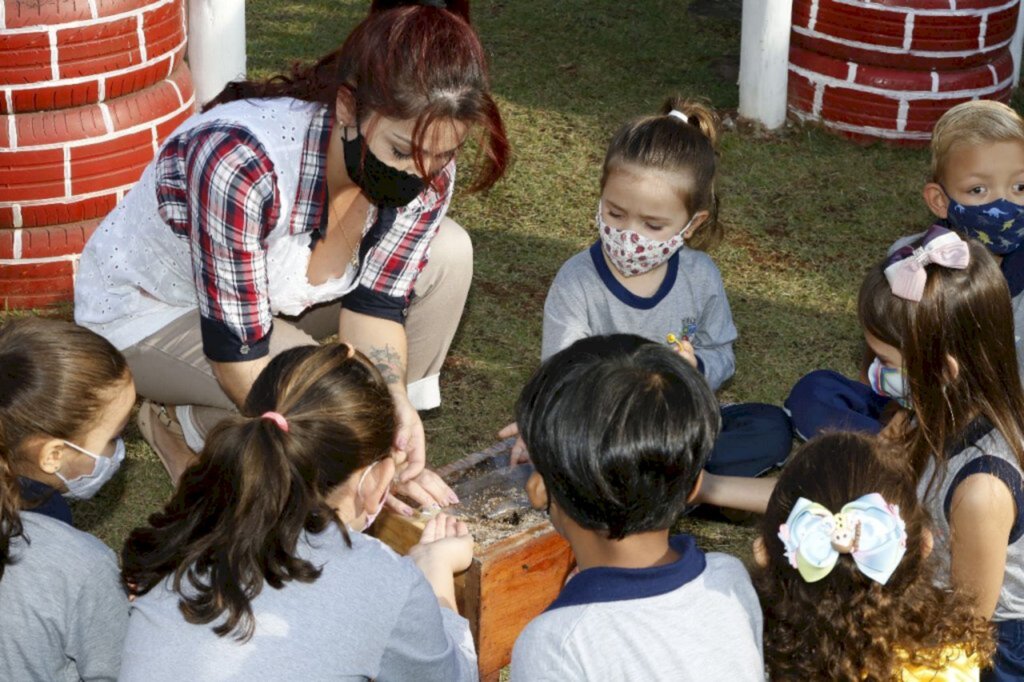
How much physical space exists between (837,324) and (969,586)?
196 cm

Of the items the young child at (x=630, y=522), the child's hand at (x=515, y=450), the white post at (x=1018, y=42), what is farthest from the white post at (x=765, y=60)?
the young child at (x=630, y=522)

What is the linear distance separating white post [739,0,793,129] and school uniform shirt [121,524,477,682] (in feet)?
12.3

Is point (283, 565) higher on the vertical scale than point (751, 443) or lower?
higher

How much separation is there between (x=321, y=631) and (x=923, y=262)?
4.28ft

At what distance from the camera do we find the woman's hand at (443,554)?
2.57 m

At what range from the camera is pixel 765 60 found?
554 centimetres

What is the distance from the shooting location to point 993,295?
262cm

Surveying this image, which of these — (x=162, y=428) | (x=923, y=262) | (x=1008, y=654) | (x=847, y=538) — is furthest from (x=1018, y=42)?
(x=847, y=538)

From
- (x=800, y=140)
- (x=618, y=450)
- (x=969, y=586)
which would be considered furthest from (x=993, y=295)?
(x=800, y=140)

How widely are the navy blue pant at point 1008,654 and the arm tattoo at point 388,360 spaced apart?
142 centimetres

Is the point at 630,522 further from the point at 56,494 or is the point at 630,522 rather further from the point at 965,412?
the point at 56,494

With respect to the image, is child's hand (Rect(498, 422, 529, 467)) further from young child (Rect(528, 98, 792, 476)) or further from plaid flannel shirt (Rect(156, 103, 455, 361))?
plaid flannel shirt (Rect(156, 103, 455, 361))

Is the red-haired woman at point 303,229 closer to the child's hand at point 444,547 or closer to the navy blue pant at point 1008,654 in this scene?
the child's hand at point 444,547

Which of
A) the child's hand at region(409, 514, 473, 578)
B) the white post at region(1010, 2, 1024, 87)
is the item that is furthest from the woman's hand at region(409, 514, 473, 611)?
the white post at region(1010, 2, 1024, 87)
